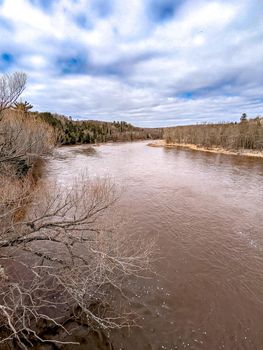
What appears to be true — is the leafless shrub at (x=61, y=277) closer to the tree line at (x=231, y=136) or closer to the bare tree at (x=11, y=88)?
the bare tree at (x=11, y=88)

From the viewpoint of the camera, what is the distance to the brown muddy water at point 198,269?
23.5 feet

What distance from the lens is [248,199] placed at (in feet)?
63.8

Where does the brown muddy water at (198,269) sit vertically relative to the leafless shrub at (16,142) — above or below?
below

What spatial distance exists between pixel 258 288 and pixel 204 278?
203 centimetres

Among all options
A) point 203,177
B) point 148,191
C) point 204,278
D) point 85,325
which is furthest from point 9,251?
point 203,177

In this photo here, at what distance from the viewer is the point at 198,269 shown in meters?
10.4

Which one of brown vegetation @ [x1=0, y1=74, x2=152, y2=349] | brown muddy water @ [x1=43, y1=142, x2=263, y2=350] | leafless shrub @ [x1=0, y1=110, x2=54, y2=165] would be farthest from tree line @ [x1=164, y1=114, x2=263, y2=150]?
brown vegetation @ [x1=0, y1=74, x2=152, y2=349]

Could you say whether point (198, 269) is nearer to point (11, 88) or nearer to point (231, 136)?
point (11, 88)

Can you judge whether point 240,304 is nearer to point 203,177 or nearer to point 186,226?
point 186,226

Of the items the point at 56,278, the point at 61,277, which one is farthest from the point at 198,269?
the point at 61,277

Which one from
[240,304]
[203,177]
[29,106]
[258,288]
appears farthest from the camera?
[29,106]

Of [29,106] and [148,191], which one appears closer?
[148,191]

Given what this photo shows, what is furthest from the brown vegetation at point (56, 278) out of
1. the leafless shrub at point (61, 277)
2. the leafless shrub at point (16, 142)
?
the leafless shrub at point (16, 142)

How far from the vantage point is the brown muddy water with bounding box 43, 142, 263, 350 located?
7.16 meters
